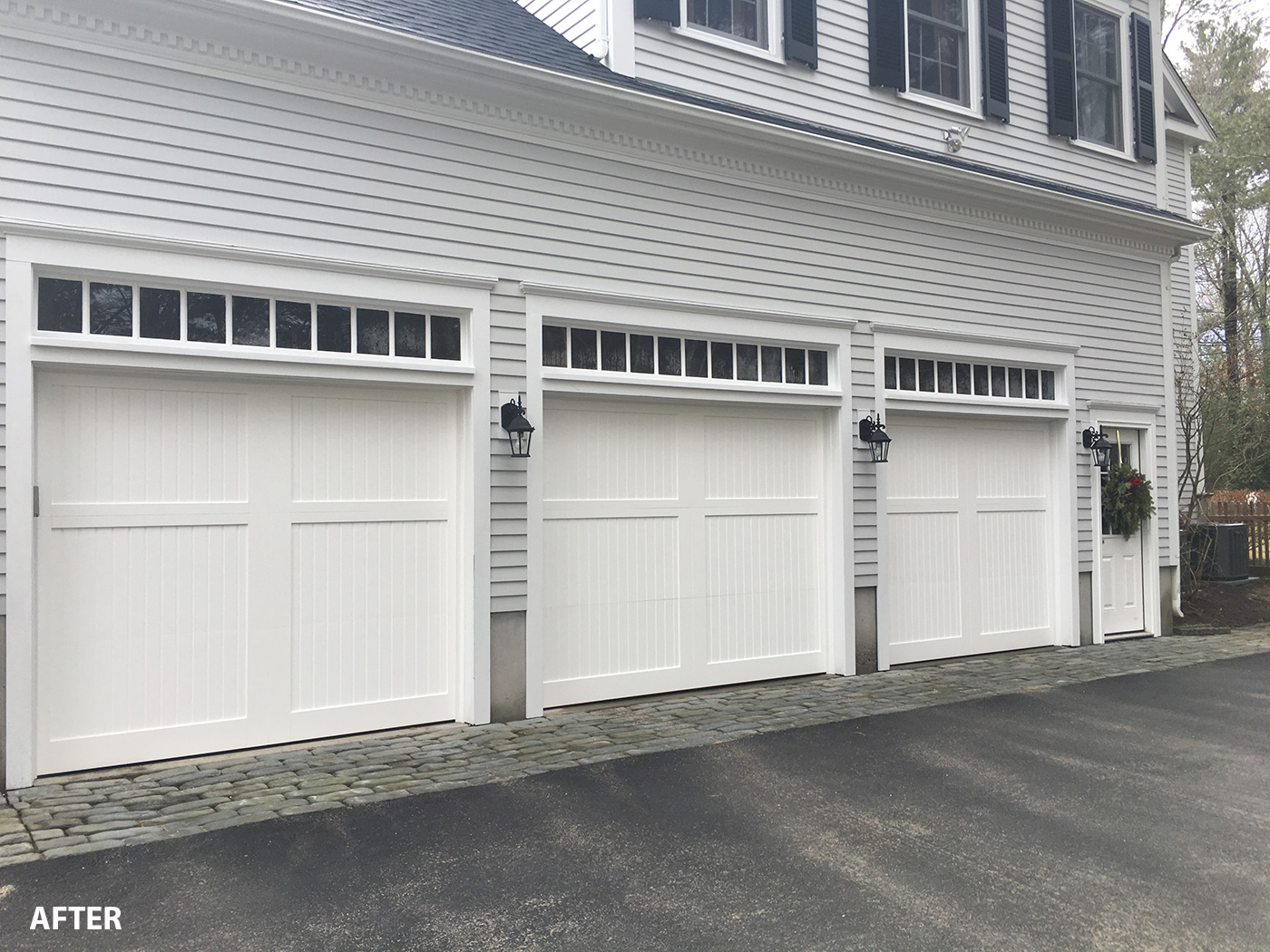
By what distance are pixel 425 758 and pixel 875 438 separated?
177 inches

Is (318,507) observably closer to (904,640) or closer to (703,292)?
(703,292)

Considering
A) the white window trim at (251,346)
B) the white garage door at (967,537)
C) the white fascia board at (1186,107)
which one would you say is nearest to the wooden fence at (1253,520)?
the white fascia board at (1186,107)

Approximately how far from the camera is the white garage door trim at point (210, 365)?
5043 millimetres

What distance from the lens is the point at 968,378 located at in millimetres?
9156

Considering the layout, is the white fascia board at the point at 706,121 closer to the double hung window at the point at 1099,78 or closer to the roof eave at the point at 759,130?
the roof eave at the point at 759,130

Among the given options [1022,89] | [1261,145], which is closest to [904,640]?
[1022,89]

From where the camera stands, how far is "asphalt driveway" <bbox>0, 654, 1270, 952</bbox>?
3.45m

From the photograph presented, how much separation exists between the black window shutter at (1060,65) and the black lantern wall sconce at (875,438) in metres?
4.14

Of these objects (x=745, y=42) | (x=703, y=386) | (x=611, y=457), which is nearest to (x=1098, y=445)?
(x=703, y=386)

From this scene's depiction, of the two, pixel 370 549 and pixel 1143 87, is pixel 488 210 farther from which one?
pixel 1143 87

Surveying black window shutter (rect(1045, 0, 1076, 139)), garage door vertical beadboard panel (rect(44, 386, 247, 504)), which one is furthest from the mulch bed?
garage door vertical beadboard panel (rect(44, 386, 247, 504))

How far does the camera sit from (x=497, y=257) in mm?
6555

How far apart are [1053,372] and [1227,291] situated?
17.0 metres

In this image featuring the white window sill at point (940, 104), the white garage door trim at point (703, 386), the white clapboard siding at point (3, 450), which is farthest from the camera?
the white window sill at point (940, 104)
